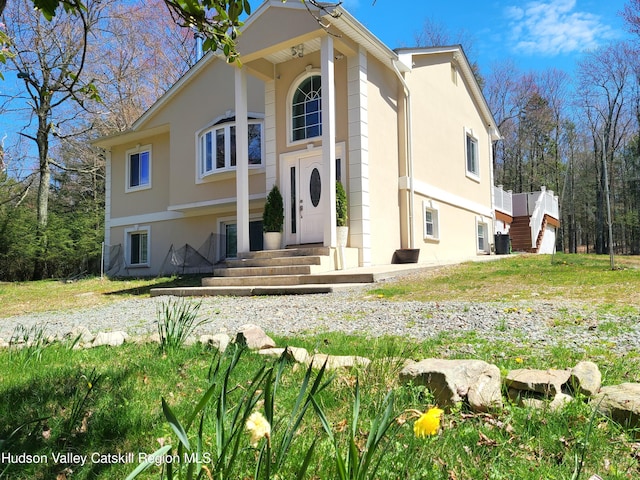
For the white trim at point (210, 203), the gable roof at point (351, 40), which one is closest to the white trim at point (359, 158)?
the gable roof at point (351, 40)

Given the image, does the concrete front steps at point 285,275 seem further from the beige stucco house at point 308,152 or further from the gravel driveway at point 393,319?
the gravel driveway at point 393,319

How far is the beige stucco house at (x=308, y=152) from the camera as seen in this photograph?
1016cm

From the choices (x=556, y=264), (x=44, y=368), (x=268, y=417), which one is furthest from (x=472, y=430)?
(x=556, y=264)

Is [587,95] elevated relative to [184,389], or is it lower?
elevated

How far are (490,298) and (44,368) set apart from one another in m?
5.13

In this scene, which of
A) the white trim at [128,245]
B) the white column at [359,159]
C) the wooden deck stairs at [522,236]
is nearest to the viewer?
the white column at [359,159]

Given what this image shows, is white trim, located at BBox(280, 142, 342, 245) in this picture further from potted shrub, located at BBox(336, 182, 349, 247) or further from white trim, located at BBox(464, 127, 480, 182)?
white trim, located at BBox(464, 127, 480, 182)

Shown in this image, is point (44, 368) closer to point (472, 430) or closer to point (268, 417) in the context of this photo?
point (268, 417)

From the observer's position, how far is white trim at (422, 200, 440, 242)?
12336mm

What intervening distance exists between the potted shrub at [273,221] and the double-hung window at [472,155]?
8.36 metres

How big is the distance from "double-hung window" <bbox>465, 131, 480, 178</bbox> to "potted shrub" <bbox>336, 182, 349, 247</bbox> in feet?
26.3

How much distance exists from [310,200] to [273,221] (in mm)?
1026

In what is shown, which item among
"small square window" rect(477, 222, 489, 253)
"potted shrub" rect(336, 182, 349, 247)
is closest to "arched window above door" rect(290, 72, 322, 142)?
"potted shrub" rect(336, 182, 349, 247)

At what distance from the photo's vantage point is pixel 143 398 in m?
2.39
